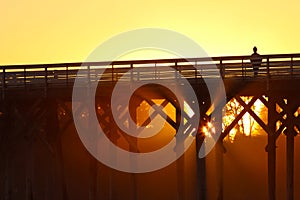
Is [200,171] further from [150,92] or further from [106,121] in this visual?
[106,121]

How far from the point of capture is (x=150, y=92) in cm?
3172

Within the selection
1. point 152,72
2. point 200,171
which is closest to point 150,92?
point 152,72

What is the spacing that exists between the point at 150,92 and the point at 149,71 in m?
0.85

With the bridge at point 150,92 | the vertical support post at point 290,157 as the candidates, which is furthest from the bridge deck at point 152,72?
the vertical support post at point 290,157

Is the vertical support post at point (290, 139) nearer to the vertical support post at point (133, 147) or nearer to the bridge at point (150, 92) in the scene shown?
the bridge at point (150, 92)

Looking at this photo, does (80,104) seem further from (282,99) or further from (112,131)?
(282,99)

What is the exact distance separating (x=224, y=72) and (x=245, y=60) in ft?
2.68

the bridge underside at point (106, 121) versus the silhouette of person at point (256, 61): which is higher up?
the silhouette of person at point (256, 61)

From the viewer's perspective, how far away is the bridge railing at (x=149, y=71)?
30.4m

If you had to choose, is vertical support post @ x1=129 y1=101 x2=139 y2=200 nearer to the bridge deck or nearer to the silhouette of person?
the bridge deck

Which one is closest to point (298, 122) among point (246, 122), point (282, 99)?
point (282, 99)

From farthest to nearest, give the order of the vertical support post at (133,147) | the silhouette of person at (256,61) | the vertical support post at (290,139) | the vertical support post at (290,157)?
the vertical support post at (133,147)
the vertical support post at (290,157)
the vertical support post at (290,139)
the silhouette of person at (256,61)

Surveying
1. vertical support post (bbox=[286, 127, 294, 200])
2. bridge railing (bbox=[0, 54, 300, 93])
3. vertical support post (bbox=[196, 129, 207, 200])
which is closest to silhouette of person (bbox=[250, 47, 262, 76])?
bridge railing (bbox=[0, 54, 300, 93])

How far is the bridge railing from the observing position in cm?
3039
